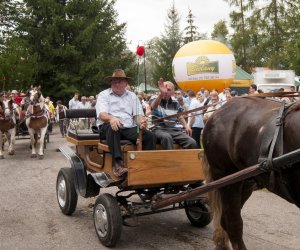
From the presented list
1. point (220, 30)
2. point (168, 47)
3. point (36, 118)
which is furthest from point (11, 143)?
point (220, 30)

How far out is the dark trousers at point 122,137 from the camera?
4.88 metres

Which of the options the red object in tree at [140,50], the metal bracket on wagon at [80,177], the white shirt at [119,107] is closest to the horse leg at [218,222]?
the white shirt at [119,107]

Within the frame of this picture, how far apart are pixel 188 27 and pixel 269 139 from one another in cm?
5150

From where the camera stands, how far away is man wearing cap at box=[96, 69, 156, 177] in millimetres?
4875

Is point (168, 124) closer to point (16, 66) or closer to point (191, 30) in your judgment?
point (16, 66)

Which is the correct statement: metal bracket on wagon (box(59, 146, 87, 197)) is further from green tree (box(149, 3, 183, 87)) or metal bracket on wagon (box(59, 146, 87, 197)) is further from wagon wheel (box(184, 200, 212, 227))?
green tree (box(149, 3, 183, 87))

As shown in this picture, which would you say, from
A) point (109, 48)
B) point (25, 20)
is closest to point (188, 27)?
point (109, 48)

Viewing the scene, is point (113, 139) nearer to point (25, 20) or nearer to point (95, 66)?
point (95, 66)

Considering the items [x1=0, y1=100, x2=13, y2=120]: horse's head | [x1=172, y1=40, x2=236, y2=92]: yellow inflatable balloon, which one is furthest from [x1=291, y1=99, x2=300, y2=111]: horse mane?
[x1=172, y1=40, x2=236, y2=92]: yellow inflatable balloon

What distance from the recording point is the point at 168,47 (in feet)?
163

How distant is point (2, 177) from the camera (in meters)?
9.07

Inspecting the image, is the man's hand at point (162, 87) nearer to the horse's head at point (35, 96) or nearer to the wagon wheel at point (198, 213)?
the wagon wheel at point (198, 213)

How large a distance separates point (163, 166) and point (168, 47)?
45920 millimetres

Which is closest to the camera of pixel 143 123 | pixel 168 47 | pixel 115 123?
pixel 115 123
